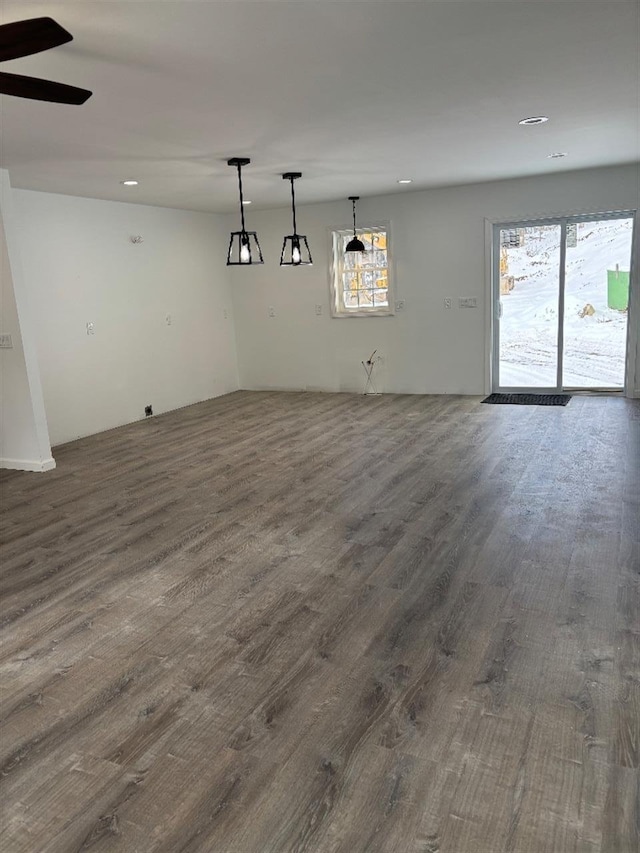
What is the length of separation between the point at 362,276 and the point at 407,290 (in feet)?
2.24

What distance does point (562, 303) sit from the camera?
7039 millimetres

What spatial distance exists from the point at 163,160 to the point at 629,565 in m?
4.26

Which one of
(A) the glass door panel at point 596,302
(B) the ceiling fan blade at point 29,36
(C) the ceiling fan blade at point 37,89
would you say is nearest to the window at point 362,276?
(A) the glass door panel at point 596,302

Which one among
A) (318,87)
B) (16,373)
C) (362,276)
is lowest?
(16,373)

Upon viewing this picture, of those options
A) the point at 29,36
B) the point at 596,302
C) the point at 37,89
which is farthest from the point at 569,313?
the point at 29,36

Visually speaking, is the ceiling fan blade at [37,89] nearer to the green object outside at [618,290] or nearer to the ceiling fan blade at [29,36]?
the ceiling fan blade at [29,36]

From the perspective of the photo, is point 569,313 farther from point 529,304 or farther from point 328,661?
point 328,661

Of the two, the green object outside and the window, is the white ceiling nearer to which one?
the green object outside

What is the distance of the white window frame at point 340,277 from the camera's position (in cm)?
761

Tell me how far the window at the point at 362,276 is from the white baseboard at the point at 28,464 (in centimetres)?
420

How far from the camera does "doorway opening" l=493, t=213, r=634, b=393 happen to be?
675cm

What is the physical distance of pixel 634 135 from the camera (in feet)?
15.7

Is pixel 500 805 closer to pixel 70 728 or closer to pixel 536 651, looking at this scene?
pixel 536 651

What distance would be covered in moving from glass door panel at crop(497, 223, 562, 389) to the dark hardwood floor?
273 centimetres
